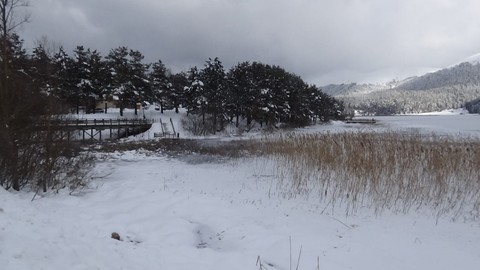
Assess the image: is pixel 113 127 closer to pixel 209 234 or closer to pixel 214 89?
pixel 214 89

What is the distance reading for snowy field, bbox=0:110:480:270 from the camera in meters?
3.94

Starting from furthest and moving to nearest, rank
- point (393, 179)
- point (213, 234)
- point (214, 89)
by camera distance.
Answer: point (214, 89) → point (393, 179) → point (213, 234)

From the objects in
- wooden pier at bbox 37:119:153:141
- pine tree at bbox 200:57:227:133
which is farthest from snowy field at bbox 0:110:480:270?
pine tree at bbox 200:57:227:133

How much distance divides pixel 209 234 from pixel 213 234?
0.23 feet

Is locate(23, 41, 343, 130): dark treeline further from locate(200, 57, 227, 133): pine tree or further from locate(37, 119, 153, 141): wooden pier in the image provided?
locate(37, 119, 153, 141): wooden pier

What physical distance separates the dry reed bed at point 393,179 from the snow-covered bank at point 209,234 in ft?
1.99

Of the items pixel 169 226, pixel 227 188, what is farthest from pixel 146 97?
pixel 169 226

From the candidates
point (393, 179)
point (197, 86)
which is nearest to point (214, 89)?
point (197, 86)

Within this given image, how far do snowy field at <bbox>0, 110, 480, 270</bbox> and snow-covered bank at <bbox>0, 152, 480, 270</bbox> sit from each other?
0.02m

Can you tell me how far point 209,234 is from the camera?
5.62m

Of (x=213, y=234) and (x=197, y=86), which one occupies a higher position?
(x=197, y=86)

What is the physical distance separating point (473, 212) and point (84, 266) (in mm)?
7425

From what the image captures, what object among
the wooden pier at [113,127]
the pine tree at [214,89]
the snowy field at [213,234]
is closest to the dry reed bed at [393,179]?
the snowy field at [213,234]

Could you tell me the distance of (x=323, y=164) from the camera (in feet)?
32.5
